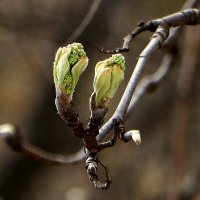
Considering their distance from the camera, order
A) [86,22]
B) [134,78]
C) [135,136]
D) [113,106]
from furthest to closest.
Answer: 1. [113,106]
2. [86,22]
3. [134,78]
4. [135,136]

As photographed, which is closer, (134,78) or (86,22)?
(134,78)

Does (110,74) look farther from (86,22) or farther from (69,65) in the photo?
(86,22)

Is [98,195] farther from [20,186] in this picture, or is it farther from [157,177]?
[20,186]

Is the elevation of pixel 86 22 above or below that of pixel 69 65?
below

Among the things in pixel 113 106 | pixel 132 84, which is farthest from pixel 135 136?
pixel 113 106

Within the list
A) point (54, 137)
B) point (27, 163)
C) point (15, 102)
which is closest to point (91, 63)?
point (54, 137)

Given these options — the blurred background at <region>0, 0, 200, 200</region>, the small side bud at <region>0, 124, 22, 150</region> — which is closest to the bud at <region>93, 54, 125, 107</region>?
the small side bud at <region>0, 124, 22, 150</region>

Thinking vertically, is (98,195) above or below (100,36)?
below
